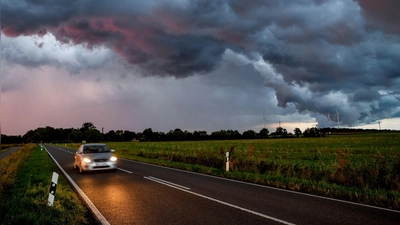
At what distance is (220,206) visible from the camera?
7805 millimetres

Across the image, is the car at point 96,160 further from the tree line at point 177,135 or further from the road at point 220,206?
the tree line at point 177,135

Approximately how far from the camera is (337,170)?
11969 mm

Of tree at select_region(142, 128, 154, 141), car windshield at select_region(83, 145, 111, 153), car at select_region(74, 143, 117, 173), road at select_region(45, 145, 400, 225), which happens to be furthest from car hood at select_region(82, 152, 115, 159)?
tree at select_region(142, 128, 154, 141)

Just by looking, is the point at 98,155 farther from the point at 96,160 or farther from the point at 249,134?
the point at 249,134

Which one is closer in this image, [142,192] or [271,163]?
[142,192]

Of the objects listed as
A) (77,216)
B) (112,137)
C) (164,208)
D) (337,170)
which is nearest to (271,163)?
(337,170)

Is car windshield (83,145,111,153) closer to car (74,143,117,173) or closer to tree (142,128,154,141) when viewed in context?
car (74,143,117,173)

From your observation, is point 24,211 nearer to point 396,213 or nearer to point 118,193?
point 118,193

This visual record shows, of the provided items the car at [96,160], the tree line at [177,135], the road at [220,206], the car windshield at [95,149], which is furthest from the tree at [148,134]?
the road at [220,206]

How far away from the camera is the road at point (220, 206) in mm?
6551

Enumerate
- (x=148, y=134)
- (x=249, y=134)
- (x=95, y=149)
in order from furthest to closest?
1. (x=148, y=134)
2. (x=249, y=134)
3. (x=95, y=149)

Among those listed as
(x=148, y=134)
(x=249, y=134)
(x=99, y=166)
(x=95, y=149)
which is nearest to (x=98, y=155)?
(x=99, y=166)

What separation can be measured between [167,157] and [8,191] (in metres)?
15.1

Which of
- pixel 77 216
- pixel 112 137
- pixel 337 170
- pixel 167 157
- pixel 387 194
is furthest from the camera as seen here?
pixel 112 137
